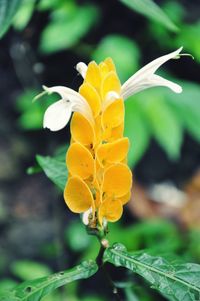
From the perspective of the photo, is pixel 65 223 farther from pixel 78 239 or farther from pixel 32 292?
pixel 32 292

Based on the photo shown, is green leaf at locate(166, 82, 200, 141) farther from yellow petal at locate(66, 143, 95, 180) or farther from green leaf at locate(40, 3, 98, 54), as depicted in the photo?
yellow petal at locate(66, 143, 95, 180)

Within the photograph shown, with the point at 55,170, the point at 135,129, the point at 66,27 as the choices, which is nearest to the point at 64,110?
the point at 55,170

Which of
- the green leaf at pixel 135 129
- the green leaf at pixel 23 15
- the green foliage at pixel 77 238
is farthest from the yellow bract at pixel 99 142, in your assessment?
the green foliage at pixel 77 238

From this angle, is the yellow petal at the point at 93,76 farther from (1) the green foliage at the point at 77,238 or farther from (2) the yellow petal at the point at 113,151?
(1) the green foliage at the point at 77,238

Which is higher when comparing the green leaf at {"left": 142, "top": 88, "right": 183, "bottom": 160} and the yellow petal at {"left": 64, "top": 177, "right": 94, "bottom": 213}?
the yellow petal at {"left": 64, "top": 177, "right": 94, "bottom": 213}

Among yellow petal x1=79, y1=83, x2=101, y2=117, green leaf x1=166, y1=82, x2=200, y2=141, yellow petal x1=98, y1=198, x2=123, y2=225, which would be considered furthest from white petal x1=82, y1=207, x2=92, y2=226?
green leaf x1=166, y1=82, x2=200, y2=141

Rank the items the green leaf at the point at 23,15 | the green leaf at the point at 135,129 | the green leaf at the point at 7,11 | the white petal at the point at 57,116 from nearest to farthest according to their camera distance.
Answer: the white petal at the point at 57,116 < the green leaf at the point at 7,11 < the green leaf at the point at 23,15 < the green leaf at the point at 135,129
